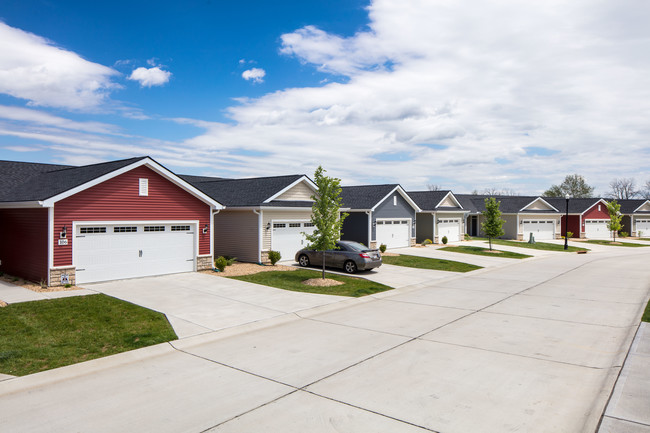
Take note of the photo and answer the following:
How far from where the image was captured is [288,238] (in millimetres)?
23750

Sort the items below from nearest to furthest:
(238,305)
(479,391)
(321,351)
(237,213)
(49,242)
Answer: (479,391)
(321,351)
(238,305)
(49,242)
(237,213)

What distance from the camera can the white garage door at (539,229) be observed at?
43906 millimetres

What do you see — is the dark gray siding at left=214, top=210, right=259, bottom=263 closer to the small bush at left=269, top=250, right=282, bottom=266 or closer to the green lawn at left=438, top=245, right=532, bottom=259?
the small bush at left=269, top=250, right=282, bottom=266

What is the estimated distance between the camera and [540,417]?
6027 mm

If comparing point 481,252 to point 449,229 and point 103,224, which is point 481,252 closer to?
point 449,229

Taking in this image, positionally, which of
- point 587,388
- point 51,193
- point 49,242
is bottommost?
point 587,388

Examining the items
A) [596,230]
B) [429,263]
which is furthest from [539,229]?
[429,263]

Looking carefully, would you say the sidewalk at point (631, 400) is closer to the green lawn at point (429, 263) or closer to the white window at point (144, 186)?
the green lawn at point (429, 263)

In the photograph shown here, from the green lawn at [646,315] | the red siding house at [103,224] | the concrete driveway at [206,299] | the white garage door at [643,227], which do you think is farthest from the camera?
the white garage door at [643,227]

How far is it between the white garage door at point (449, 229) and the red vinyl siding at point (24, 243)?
29718mm

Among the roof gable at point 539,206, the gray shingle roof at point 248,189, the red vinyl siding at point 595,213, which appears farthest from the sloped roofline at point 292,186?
the red vinyl siding at point 595,213

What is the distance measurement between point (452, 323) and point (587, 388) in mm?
4338

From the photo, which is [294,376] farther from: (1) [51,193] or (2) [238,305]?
(1) [51,193]

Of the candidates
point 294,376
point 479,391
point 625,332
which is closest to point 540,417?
point 479,391
